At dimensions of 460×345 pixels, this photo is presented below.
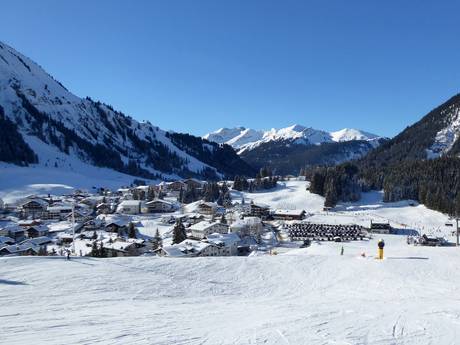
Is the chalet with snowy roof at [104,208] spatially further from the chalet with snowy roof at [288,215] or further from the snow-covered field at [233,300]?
the snow-covered field at [233,300]

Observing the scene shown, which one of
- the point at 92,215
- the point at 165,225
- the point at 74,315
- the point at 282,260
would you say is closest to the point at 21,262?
the point at 74,315

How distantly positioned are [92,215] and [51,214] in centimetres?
804

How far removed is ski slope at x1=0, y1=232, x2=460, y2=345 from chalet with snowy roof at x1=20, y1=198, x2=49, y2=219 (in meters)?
73.1

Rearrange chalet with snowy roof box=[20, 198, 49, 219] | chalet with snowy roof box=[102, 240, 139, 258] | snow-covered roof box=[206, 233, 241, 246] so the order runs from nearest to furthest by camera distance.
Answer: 1. chalet with snowy roof box=[102, 240, 139, 258]
2. snow-covered roof box=[206, 233, 241, 246]
3. chalet with snowy roof box=[20, 198, 49, 219]

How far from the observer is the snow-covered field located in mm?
12281

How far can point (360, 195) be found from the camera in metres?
112

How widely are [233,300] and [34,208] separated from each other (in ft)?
279

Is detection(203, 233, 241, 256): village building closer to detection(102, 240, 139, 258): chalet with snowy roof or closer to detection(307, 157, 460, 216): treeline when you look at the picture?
detection(102, 240, 139, 258): chalet with snowy roof

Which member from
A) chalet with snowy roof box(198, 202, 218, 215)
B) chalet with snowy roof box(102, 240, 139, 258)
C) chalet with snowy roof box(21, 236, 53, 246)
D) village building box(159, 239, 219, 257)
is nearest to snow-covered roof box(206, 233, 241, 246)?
village building box(159, 239, 219, 257)

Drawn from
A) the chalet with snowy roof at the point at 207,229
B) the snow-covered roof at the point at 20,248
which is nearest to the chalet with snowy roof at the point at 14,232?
the snow-covered roof at the point at 20,248

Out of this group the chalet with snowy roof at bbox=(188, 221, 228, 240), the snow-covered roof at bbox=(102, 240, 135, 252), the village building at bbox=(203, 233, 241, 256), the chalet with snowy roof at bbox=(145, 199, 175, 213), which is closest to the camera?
the snow-covered roof at bbox=(102, 240, 135, 252)

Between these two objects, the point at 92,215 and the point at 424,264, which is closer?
the point at 424,264

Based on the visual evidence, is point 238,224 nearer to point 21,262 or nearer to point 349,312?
point 21,262

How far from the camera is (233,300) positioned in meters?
18.5
